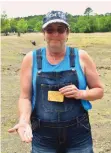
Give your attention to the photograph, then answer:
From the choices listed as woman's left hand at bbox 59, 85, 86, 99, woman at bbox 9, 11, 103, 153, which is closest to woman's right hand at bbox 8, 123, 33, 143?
woman at bbox 9, 11, 103, 153

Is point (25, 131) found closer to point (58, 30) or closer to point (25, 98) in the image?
point (25, 98)

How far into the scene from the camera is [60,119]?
3078mm

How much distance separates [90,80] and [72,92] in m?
0.23

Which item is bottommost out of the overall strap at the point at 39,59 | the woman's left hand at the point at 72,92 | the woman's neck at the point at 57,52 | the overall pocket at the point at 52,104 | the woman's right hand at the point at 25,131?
the woman's right hand at the point at 25,131

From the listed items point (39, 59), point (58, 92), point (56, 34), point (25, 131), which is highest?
point (56, 34)

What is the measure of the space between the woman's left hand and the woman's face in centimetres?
32

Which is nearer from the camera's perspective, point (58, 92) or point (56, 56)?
point (58, 92)

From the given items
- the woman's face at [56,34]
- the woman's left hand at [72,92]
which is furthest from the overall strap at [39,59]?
the woman's left hand at [72,92]

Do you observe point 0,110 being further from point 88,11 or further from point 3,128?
point 88,11

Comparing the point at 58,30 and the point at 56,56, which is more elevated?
the point at 58,30

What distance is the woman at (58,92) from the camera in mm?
3037

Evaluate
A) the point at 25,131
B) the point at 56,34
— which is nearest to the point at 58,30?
the point at 56,34

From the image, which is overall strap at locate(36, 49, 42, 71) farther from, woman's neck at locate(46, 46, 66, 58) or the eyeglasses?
the eyeglasses

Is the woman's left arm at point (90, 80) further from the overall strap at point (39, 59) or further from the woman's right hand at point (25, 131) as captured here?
the woman's right hand at point (25, 131)
